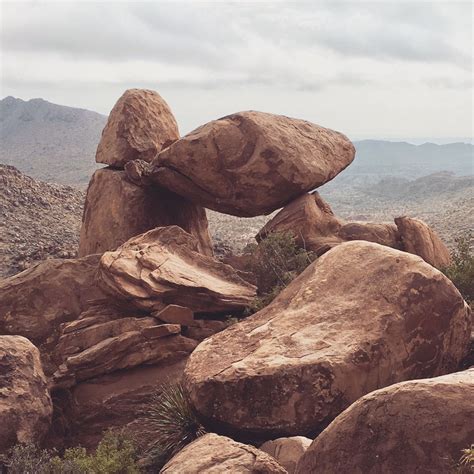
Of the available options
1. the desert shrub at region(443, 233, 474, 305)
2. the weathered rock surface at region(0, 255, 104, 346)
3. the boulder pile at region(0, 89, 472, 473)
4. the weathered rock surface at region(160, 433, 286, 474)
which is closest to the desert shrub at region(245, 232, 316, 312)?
the boulder pile at region(0, 89, 472, 473)

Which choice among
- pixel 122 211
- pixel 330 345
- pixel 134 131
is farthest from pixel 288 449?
pixel 134 131

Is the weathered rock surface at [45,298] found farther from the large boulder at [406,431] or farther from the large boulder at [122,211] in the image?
the large boulder at [406,431]

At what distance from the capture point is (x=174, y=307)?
18.5 metres

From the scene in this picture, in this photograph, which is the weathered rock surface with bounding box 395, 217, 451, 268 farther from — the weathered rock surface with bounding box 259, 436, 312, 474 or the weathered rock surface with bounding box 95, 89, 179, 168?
the weathered rock surface with bounding box 259, 436, 312, 474

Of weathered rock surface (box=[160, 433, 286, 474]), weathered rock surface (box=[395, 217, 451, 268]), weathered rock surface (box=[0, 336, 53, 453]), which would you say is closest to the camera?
weathered rock surface (box=[160, 433, 286, 474])

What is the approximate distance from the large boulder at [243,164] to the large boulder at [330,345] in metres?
7.39

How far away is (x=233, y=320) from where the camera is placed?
18.5 meters

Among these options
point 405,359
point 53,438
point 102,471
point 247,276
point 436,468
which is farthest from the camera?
point 247,276

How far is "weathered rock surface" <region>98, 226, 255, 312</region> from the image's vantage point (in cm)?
1855

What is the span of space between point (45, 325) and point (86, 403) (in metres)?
3.99

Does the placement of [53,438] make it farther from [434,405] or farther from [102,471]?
[434,405]

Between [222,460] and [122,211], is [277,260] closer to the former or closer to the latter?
[122,211]

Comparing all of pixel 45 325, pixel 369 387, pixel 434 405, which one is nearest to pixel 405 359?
pixel 369 387

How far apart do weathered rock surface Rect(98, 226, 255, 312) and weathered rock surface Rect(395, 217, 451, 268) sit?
7.61m
